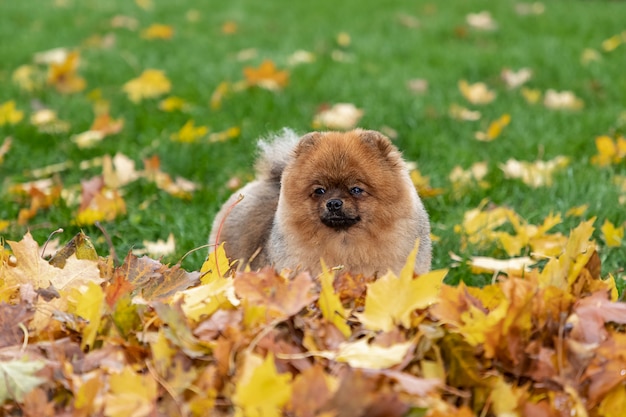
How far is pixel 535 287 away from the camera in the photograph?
1836mm

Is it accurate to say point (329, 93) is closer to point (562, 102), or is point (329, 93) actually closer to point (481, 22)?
point (562, 102)

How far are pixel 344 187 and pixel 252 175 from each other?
1.67m

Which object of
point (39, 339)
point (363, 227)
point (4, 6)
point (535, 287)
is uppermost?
point (535, 287)

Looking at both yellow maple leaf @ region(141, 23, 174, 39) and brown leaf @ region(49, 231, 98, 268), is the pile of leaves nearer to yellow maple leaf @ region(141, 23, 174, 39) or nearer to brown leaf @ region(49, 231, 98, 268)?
brown leaf @ region(49, 231, 98, 268)

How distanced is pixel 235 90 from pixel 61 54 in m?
2.05

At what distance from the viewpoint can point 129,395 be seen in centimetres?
162

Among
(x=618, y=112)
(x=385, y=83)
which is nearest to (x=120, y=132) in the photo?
(x=385, y=83)

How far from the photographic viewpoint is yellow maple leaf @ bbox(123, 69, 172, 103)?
620 centimetres

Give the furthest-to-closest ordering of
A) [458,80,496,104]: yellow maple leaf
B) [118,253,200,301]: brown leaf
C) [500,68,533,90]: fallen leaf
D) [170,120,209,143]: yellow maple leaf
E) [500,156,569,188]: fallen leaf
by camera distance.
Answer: [500,68,533,90]: fallen leaf < [458,80,496,104]: yellow maple leaf < [170,120,209,143]: yellow maple leaf < [500,156,569,188]: fallen leaf < [118,253,200,301]: brown leaf

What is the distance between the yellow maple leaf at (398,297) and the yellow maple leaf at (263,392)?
1.11ft

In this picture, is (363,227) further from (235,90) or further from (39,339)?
(235,90)

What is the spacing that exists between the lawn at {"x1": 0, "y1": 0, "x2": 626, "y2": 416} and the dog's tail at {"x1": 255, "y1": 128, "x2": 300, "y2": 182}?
0.44 meters

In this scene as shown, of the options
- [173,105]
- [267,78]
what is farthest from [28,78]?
[267,78]

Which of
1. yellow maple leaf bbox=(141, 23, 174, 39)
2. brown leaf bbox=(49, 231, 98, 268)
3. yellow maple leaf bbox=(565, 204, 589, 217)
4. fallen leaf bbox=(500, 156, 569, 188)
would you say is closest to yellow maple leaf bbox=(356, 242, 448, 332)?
brown leaf bbox=(49, 231, 98, 268)
